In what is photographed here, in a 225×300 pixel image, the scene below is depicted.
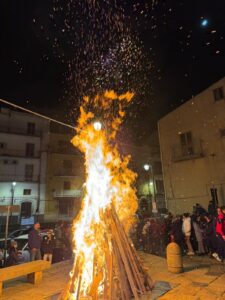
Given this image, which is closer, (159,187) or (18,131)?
(18,131)

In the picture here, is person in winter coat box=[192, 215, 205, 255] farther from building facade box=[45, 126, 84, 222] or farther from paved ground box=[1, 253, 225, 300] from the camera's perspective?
building facade box=[45, 126, 84, 222]

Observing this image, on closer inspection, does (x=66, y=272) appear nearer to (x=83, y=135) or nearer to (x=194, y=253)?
(x=83, y=135)

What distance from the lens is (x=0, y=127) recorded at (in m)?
34.1

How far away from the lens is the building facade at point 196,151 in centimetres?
1847

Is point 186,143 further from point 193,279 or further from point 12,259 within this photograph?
point 12,259

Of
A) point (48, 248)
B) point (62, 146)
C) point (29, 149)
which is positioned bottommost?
point (48, 248)

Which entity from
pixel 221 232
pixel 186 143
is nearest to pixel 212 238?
pixel 221 232

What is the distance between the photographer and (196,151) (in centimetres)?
1992

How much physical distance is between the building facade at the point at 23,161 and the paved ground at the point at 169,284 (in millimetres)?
25838

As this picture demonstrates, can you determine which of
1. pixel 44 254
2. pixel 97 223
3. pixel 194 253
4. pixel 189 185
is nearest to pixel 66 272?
pixel 44 254

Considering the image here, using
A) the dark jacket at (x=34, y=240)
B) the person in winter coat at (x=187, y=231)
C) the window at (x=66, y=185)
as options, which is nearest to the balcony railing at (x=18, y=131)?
the window at (x=66, y=185)

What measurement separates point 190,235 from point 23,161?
29.4 metres

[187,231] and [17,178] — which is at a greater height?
[17,178]

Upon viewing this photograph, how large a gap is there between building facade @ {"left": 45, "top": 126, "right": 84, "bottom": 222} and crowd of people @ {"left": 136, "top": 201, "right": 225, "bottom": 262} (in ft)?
Answer: 77.6
